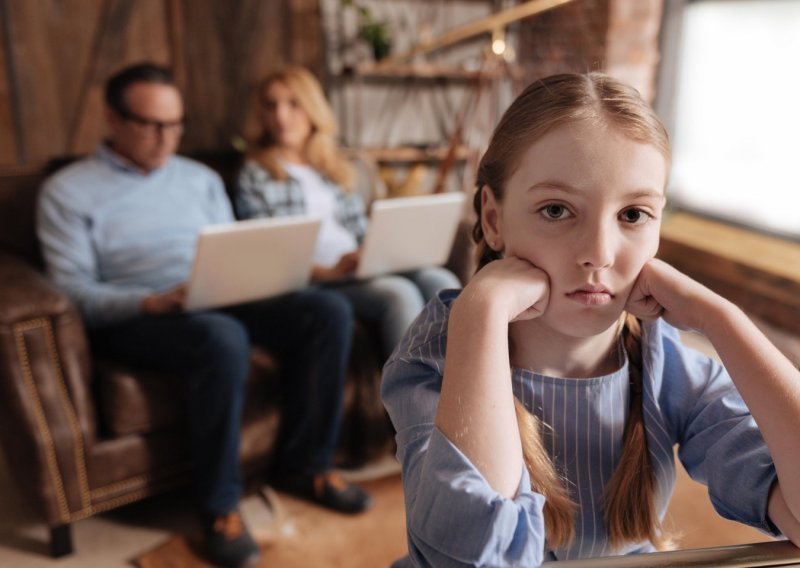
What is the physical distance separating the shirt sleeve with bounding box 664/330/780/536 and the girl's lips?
6.8 inches

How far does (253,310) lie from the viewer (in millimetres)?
1945

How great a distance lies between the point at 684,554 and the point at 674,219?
8.70 feet

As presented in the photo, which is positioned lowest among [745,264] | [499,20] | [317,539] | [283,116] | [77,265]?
[317,539]

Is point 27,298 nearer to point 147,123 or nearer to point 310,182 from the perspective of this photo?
point 147,123

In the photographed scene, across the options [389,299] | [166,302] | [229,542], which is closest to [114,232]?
[166,302]

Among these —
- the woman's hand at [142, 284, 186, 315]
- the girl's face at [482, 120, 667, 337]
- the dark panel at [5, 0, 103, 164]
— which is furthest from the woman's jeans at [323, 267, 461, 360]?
the dark panel at [5, 0, 103, 164]

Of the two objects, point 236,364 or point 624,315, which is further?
point 236,364

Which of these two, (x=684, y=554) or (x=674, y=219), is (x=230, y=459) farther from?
(x=674, y=219)

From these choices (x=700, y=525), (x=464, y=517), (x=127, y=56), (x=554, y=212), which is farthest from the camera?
(x=127, y=56)

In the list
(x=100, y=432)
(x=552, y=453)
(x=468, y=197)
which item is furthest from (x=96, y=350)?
(x=552, y=453)

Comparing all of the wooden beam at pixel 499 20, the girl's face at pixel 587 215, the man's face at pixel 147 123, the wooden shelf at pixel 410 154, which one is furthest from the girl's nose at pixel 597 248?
the wooden shelf at pixel 410 154

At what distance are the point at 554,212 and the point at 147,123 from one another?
162 cm

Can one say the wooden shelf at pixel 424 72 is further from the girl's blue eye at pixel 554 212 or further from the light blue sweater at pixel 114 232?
the girl's blue eye at pixel 554 212

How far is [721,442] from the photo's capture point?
723mm
